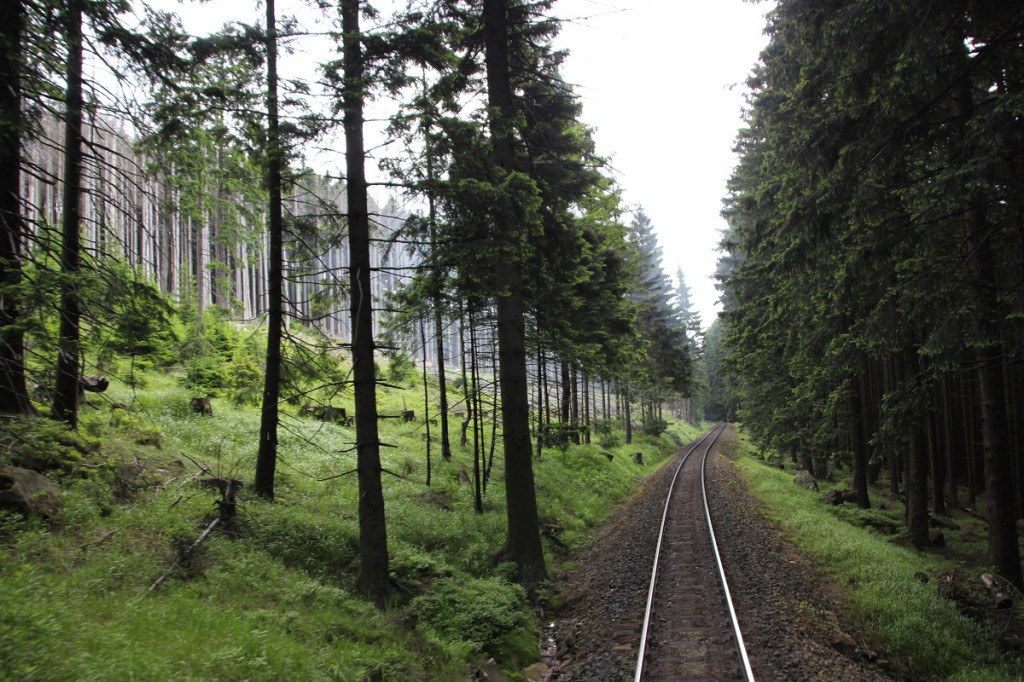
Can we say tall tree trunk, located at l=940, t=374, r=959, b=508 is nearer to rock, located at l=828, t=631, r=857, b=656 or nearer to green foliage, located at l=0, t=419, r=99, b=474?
rock, located at l=828, t=631, r=857, b=656

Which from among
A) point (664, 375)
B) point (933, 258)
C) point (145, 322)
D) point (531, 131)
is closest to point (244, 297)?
point (664, 375)

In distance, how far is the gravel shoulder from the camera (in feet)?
21.7

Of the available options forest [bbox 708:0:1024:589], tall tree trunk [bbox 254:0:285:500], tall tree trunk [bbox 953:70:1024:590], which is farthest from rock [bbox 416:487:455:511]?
tall tree trunk [bbox 953:70:1024:590]

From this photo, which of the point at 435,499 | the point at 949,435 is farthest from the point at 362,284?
the point at 949,435

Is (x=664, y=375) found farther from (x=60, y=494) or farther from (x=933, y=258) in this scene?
(x=60, y=494)

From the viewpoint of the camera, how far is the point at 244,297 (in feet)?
142

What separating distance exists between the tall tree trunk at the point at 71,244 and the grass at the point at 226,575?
0.74m

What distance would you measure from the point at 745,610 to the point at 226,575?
7331 mm

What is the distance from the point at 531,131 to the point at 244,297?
38.1 metres

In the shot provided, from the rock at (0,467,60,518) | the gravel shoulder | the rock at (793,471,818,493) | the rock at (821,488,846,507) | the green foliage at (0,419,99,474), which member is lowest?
the rock at (793,471,818,493)

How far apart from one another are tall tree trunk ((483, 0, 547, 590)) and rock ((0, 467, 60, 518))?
6590 mm

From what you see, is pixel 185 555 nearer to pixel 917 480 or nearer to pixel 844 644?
pixel 844 644

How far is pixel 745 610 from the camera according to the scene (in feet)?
→ 26.6

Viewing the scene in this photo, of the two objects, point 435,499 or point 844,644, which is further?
point 435,499
